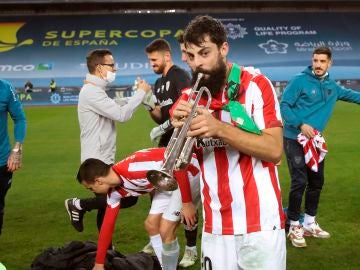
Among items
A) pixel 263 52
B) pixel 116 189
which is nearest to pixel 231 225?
pixel 116 189

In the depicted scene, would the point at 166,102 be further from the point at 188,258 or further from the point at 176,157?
the point at 176,157

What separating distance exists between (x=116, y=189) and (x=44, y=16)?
1098 inches

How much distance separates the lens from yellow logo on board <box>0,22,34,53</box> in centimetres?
2755

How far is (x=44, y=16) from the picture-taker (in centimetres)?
2930

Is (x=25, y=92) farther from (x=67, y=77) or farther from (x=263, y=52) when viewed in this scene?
(x=263, y=52)

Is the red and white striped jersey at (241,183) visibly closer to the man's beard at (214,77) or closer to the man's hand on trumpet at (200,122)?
the man's beard at (214,77)

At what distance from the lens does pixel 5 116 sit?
4703 millimetres

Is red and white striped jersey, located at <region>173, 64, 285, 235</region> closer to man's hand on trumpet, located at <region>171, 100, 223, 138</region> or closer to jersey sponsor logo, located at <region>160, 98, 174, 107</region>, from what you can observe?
man's hand on trumpet, located at <region>171, 100, 223, 138</region>

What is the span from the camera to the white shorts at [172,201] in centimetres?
366

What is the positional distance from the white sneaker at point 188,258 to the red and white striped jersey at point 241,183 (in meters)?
2.16

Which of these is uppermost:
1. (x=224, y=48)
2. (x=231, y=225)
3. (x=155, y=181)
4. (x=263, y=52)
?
(x=263, y=52)

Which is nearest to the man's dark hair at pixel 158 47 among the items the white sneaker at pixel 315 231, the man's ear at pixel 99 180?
the man's ear at pixel 99 180

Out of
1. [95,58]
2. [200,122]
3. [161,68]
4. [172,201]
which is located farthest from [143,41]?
[200,122]

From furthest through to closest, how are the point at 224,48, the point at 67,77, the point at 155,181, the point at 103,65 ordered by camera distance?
1. the point at 67,77
2. the point at 103,65
3. the point at 224,48
4. the point at 155,181
